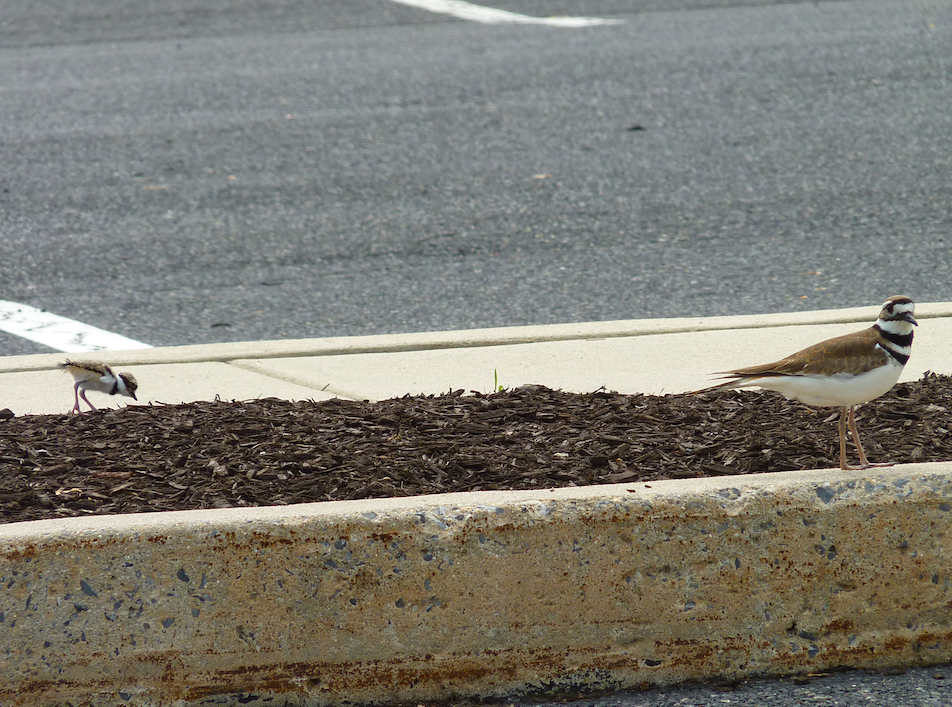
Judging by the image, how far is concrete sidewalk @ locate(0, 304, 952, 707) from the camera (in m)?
3.21

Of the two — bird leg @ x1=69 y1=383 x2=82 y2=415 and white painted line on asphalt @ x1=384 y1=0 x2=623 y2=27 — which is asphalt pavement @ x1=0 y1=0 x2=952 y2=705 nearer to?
white painted line on asphalt @ x1=384 y1=0 x2=623 y2=27

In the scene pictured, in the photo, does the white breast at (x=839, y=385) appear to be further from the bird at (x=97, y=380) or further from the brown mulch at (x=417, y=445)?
the bird at (x=97, y=380)

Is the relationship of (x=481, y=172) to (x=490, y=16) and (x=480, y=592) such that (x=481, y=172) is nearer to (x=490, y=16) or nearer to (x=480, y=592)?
(x=490, y=16)

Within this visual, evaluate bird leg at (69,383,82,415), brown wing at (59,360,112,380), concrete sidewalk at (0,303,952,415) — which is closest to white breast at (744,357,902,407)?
concrete sidewalk at (0,303,952,415)

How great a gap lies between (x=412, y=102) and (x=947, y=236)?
5.05m

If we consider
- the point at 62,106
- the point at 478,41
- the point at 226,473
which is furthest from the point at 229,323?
the point at 478,41

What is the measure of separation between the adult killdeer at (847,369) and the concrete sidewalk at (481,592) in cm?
32

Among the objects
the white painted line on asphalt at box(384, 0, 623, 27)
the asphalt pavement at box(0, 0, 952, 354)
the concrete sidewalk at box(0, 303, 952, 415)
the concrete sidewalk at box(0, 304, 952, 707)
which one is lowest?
the concrete sidewalk at box(0, 304, 952, 707)

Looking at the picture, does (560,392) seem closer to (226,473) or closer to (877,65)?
(226,473)

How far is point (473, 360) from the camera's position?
5574 mm

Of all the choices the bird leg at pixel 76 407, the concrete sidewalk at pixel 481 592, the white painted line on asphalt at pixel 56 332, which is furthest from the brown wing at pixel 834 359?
the white painted line on asphalt at pixel 56 332

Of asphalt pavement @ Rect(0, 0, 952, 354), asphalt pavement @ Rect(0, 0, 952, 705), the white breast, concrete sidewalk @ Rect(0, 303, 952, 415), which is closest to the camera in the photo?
the white breast

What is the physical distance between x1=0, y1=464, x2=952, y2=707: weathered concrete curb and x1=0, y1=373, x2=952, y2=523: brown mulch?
527 mm

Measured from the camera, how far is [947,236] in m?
7.63
